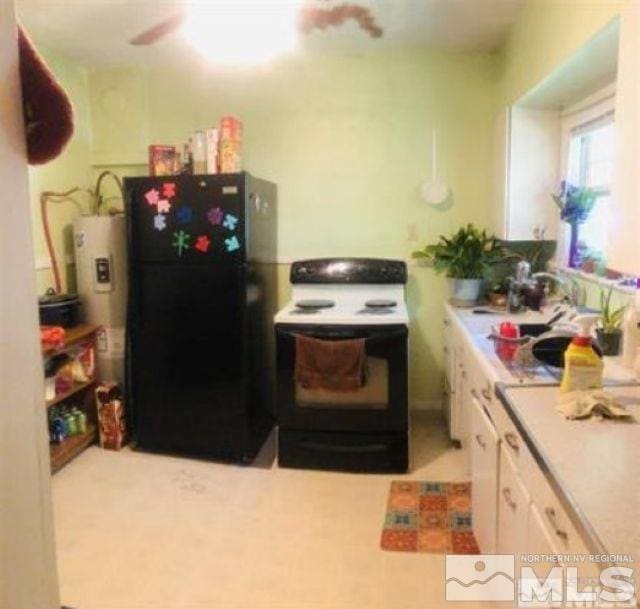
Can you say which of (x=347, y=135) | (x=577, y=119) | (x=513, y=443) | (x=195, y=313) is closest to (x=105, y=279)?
(x=195, y=313)

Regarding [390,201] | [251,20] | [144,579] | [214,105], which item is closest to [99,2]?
[251,20]

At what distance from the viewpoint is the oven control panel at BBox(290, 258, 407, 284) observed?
11.2 ft

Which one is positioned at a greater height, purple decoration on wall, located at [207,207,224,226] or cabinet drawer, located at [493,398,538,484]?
purple decoration on wall, located at [207,207,224,226]

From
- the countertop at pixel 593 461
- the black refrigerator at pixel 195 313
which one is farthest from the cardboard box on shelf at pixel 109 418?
the countertop at pixel 593 461

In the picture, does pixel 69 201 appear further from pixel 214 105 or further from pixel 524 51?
pixel 524 51

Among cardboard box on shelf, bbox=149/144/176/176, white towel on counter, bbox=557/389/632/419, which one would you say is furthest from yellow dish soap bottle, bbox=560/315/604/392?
cardboard box on shelf, bbox=149/144/176/176

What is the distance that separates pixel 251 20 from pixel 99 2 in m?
0.71

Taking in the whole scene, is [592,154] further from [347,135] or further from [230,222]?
[230,222]

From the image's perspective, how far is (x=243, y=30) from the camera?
2.84 m

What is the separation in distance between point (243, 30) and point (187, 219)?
1019 millimetres

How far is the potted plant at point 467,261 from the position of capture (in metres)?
3.21

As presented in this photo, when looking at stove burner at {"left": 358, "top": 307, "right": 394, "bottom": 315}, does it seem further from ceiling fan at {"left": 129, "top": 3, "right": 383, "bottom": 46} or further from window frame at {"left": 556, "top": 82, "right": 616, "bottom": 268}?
ceiling fan at {"left": 129, "top": 3, "right": 383, "bottom": 46}

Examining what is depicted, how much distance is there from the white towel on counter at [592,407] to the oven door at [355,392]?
136 cm

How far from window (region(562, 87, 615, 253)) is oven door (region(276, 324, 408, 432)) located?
43.9 inches
